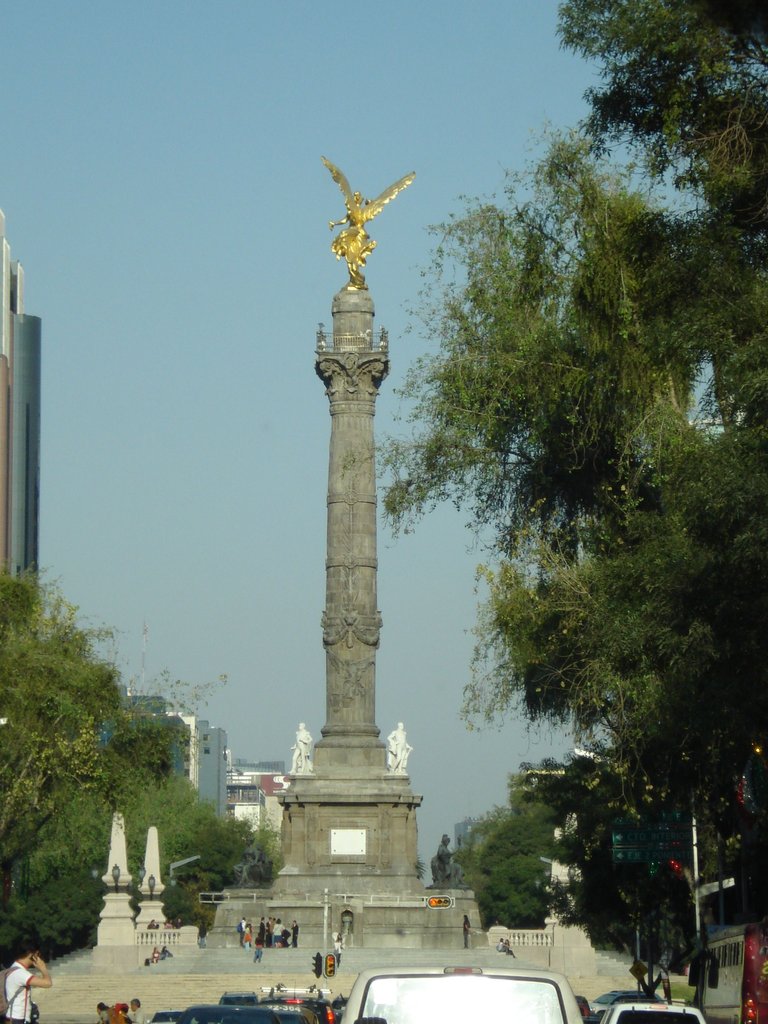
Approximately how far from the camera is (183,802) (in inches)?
4611

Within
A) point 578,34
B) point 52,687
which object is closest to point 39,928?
point 52,687

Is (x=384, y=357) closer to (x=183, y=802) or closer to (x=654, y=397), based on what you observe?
(x=654, y=397)

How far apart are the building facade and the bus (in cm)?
11404

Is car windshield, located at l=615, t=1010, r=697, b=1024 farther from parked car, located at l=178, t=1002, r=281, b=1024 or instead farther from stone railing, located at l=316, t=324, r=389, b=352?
stone railing, located at l=316, t=324, r=389, b=352

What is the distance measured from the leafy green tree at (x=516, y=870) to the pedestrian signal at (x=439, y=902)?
2002 inches

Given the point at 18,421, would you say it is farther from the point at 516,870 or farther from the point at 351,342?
the point at 351,342

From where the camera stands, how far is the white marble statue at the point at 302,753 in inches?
2594

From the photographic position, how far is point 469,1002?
1084 cm

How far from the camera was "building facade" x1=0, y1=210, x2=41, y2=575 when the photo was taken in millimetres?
138625

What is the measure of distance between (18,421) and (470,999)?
138321 millimetres

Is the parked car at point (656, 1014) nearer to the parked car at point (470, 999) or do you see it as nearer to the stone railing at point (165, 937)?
the parked car at point (470, 999)

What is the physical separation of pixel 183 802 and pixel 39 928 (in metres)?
25.7

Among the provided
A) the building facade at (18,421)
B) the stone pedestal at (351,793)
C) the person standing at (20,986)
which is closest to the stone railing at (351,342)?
the stone pedestal at (351,793)

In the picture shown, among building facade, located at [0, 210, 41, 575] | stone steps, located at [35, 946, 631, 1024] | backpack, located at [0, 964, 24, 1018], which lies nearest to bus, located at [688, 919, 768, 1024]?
backpack, located at [0, 964, 24, 1018]
